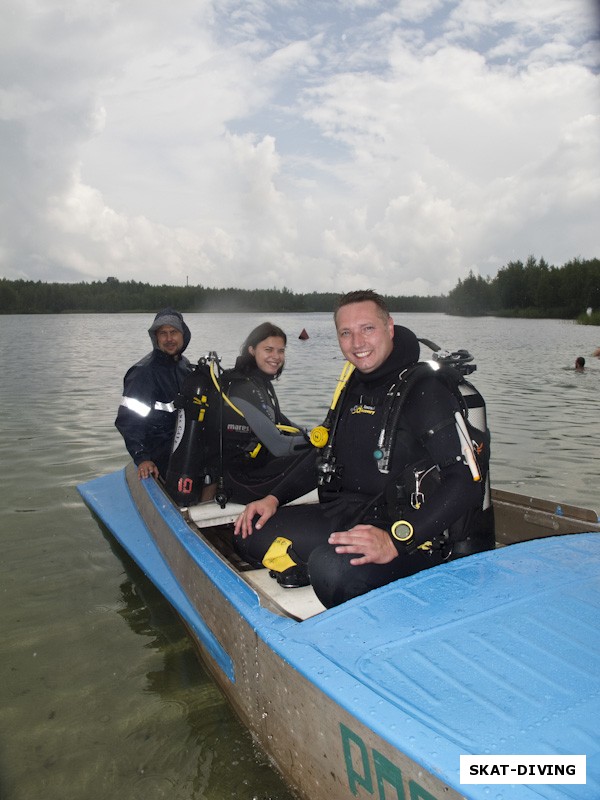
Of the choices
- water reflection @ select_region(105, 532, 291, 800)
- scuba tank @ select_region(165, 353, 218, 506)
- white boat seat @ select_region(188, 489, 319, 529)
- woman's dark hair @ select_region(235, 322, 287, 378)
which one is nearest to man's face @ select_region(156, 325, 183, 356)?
scuba tank @ select_region(165, 353, 218, 506)

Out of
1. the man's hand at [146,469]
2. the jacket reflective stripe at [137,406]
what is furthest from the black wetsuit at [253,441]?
the jacket reflective stripe at [137,406]

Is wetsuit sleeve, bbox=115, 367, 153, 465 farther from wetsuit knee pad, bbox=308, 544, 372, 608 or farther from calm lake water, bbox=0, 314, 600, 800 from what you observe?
wetsuit knee pad, bbox=308, 544, 372, 608

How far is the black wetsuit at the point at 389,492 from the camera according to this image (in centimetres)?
269

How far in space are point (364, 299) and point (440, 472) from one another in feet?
3.16

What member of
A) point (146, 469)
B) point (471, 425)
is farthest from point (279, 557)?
point (146, 469)

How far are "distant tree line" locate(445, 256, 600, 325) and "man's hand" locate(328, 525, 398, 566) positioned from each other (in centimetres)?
8129

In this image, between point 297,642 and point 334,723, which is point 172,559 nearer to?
point 297,642

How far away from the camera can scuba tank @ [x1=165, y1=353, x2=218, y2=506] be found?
4652 millimetres

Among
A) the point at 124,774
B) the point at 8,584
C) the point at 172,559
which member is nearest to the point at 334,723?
the point at 124,774

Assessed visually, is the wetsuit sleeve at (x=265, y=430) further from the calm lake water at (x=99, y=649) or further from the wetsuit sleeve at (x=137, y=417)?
the calm lake water at (x=99, y=649)

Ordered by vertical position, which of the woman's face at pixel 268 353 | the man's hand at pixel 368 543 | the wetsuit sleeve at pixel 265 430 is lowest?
the man's hand at pixel 368 543

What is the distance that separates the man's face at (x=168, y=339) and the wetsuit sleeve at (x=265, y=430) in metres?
1.41

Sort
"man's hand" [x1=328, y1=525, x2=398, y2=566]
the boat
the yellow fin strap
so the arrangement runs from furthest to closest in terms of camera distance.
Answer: the yellow fin strap < "man's hand" [x1=328, y1=525, x2=398, y2=566] < the boat

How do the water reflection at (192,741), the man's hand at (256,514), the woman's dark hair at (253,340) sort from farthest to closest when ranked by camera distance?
the woman's dark hair at (253,340)
the man's hand at (256,514)
the water reflection at (192,741)
